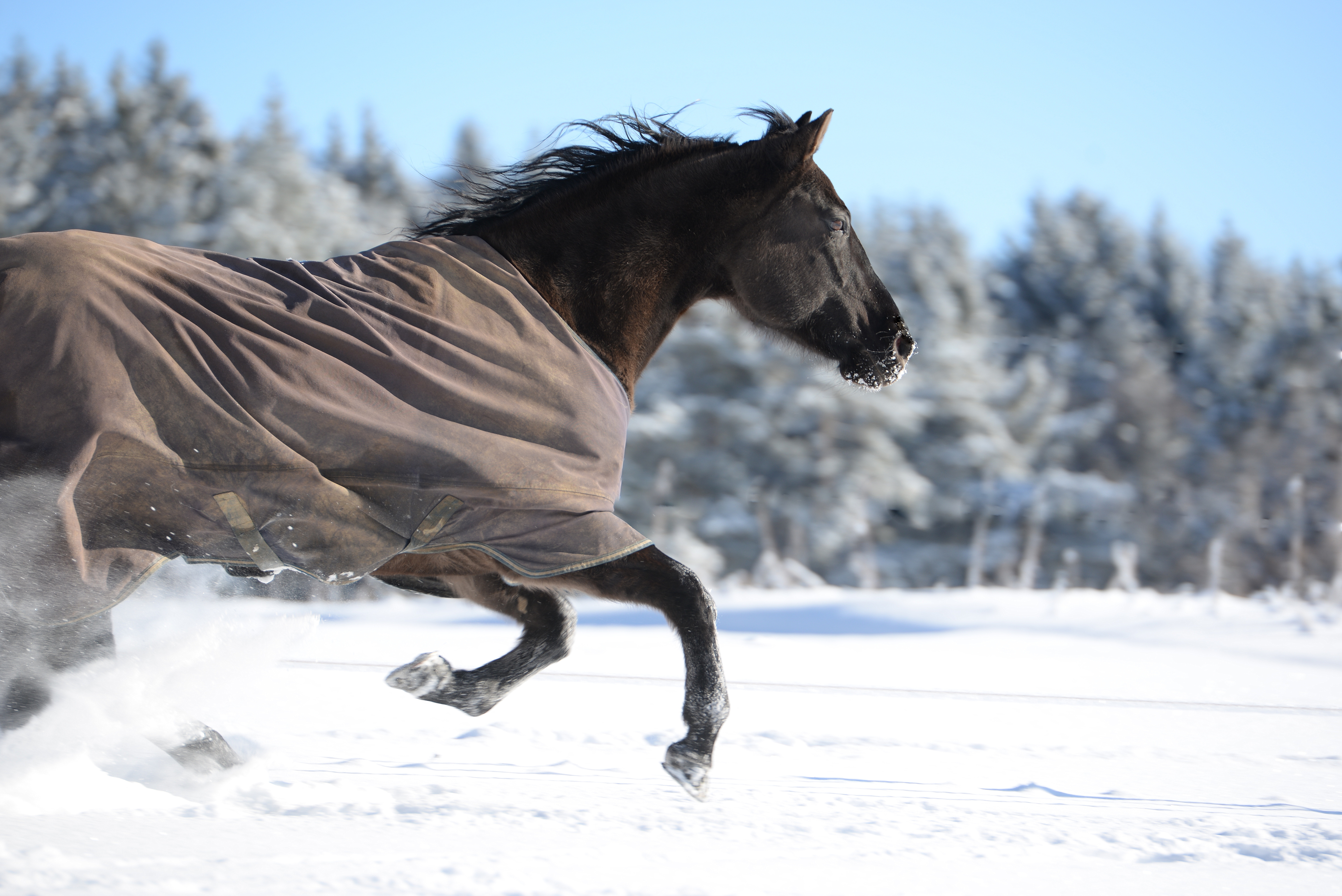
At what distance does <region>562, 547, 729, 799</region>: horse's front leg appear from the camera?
2309 millimetres

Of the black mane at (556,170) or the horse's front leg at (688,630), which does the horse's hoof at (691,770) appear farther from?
the black mane at (556,170)

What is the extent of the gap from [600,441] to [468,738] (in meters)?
1.25

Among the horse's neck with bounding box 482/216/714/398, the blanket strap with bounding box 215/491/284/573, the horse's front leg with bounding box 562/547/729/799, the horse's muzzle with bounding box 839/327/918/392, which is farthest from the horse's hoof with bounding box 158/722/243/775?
the horse's muzzle with bounding box 839/327/918/392

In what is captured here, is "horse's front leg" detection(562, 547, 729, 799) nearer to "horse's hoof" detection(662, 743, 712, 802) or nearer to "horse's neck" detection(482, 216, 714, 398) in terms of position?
"horse's hoof" detection(662, 743, 712, 802)

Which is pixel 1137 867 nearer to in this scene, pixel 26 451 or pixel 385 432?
pixel 385 432

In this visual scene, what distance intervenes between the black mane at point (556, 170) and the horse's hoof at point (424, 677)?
1032 millimetres

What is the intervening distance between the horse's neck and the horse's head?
0.21 metres

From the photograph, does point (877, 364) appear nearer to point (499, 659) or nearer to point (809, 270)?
point (809, 270)

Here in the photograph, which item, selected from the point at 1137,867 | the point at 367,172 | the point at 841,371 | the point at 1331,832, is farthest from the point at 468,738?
the point at 367,172

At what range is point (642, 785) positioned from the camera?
2742mm

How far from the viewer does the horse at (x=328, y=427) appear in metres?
2.12

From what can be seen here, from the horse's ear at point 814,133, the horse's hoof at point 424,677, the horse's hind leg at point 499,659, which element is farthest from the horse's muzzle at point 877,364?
the horse's hoof at point 424,677

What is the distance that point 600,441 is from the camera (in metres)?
2.36

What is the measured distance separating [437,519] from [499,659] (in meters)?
0.58
